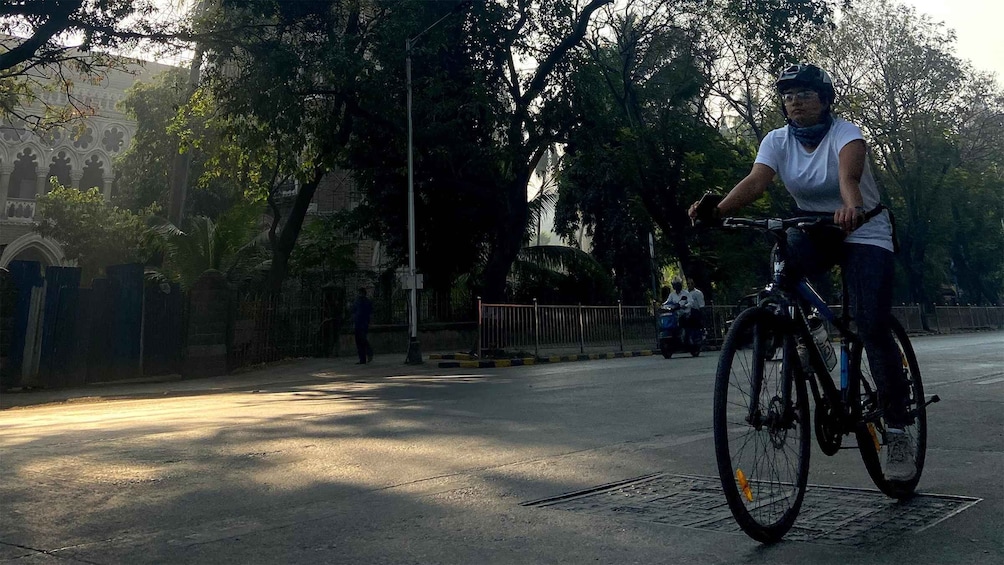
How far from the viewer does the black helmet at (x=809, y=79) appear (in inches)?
163

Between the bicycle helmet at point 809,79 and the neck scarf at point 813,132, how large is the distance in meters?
0.09

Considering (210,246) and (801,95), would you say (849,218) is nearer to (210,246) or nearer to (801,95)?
(801,95)

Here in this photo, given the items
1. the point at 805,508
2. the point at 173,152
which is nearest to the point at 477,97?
the point at 173,152

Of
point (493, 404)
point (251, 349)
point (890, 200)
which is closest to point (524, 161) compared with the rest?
point (251, 349)

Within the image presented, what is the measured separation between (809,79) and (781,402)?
60.1 inches

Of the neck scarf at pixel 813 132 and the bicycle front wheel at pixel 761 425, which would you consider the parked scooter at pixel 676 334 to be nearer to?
the neck scarf at pixel 813 132

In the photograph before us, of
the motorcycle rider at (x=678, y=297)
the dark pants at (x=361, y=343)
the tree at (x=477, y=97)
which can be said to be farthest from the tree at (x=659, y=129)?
the dark pants at (x=361, y=343)

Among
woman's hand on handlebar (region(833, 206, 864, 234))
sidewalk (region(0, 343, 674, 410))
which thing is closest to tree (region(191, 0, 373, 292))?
sidewalk (region(0, 343, 674, 410))

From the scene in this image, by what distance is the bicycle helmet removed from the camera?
13.5 feet

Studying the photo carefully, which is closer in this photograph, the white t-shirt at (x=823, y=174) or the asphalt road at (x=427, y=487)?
the asphalt road at (x=427, y=487)

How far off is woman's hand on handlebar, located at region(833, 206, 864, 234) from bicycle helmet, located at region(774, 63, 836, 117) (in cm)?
78

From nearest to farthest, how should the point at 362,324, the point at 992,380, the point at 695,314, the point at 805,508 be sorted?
the point at 805,508, the point at 992,380, the point at 695,314, the point at 362,324

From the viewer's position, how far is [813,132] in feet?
13.6

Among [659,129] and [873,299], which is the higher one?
[659,129]
